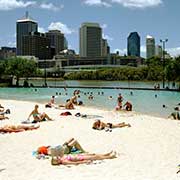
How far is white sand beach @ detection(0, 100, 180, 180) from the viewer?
989 centimetres

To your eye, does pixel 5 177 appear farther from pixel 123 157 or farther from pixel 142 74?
pixel 142 74

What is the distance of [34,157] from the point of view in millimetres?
11977

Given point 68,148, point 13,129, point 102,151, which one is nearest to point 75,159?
point 68,148

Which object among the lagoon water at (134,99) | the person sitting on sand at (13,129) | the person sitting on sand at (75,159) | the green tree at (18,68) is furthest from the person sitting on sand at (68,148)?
the green tree at (18,68)

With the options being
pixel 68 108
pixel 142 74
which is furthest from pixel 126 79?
pixel 68 108

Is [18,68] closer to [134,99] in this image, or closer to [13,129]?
[134,99]

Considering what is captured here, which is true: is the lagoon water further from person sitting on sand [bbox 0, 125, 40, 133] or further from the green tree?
the green tree

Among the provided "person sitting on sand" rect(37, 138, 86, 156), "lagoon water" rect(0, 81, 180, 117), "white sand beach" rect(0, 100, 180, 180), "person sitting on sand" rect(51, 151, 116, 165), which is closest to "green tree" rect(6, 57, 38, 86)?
"lagoon water" rect(0, 81, 180, 117)

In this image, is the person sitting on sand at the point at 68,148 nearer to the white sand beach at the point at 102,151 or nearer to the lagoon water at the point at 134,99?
the white sand beach at the point at 102,151

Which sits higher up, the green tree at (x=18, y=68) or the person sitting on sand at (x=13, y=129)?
the green tree at (x=18, y=68)

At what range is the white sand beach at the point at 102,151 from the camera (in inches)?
389

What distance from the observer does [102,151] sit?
42.9ft

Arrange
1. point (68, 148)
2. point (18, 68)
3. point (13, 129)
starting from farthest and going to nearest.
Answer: point (18, 68), point (13, 129), point (68, 148)

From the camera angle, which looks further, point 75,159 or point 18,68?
point 18,68
